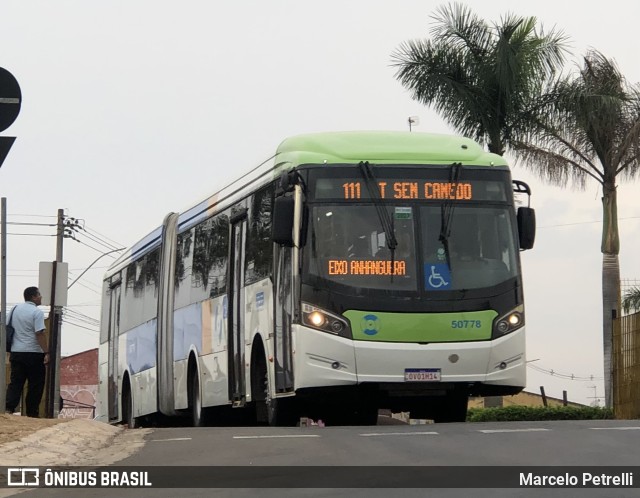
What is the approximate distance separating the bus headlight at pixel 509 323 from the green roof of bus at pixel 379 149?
5.84 feet

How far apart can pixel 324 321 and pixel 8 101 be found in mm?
5958

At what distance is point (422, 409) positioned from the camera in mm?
18641

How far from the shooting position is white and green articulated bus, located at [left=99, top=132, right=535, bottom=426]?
56.3 ft

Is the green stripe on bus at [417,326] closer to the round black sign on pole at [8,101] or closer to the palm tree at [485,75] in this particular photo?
the round black sign on pole at [8,101]

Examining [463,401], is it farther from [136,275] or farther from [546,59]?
[546,59]

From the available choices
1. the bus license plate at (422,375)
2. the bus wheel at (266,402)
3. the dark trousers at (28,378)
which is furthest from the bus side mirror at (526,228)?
the dark trousers at (28,378)

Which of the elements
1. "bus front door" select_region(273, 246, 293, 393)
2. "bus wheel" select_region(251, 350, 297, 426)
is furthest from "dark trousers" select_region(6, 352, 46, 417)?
"bus front door" select_region(273, 246, 293, 393)

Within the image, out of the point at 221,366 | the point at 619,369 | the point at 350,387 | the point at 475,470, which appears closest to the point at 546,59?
the point at 619,369

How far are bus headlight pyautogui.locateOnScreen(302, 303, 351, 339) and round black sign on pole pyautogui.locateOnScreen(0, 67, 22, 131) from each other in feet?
19.0

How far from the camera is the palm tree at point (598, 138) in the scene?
37938 mm

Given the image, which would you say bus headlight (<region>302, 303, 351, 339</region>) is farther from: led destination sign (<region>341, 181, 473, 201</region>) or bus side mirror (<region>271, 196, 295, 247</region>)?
led destination sign (<region>341, 181, 473, 201</region>)
